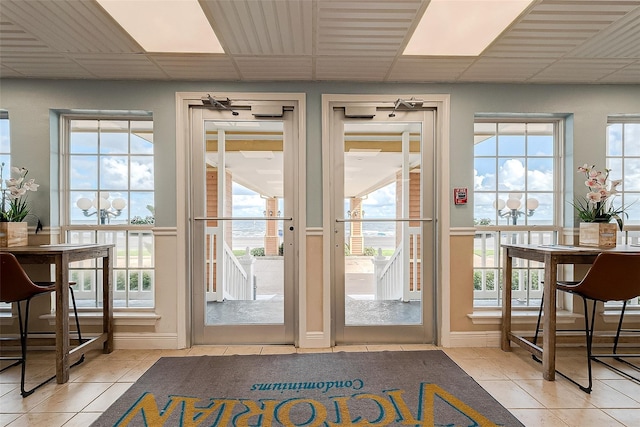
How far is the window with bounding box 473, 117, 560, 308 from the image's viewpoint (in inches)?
135

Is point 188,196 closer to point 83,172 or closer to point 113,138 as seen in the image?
point 113,138

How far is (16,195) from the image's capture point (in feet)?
9.31

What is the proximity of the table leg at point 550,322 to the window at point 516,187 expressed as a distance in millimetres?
830

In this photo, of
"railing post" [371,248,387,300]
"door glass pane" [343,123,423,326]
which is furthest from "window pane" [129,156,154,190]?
"railing post" [371,248,387,300]

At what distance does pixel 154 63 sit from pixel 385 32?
178 cm

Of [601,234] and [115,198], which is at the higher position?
[115,198]

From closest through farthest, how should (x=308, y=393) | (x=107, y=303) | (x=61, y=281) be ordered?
(x=308, y=393) < (x=61, y=281) < (x=107, y=303)

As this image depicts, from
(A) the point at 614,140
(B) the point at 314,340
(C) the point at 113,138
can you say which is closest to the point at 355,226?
(B) the point at 314,340

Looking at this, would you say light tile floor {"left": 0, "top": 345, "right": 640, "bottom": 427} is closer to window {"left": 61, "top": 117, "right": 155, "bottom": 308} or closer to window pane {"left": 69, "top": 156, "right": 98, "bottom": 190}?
window {"left": 61, "top": 117, "right": 155, "bottom": 308}

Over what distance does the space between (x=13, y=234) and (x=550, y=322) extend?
410cm

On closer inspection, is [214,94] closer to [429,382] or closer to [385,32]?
[385,32]

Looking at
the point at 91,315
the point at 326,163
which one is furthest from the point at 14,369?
the point at 326,163

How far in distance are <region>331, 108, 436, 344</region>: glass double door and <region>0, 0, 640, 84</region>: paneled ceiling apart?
0.49 m

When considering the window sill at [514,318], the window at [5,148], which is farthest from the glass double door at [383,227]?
the window at [5,148]
